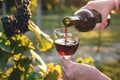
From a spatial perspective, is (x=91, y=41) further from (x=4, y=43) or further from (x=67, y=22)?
(x=67, y=22)

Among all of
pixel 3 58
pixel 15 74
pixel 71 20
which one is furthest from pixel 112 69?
pixel 71 20

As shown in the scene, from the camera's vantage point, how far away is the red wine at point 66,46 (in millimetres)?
2217

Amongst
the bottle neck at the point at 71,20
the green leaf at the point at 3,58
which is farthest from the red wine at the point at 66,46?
the green leaf at the point at 3,58

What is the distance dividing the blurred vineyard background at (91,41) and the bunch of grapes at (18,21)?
6.39ft

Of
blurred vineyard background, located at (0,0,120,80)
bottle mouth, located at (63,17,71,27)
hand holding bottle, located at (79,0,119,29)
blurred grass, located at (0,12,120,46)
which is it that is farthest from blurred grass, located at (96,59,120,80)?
bottle mouth, located at (63,17,71,27)

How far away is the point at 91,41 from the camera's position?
9172 millimetres

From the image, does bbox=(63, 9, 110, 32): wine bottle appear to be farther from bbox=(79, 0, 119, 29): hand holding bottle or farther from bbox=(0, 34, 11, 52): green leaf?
bbox=(0, 34, 11, 52): green leaf

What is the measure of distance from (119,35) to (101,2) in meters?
7.89

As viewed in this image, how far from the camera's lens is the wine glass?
2.22 meters

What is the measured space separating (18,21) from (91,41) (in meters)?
6.91

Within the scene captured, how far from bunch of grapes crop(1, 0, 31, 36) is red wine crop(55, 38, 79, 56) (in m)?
0.24

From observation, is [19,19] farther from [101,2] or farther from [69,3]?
[69,3]

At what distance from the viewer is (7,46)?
2.33 metres

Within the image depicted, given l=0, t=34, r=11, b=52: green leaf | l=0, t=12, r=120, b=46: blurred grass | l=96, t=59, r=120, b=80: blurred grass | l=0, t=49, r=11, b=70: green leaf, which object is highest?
l=0, t=34, r=11, b=52: green leaf
